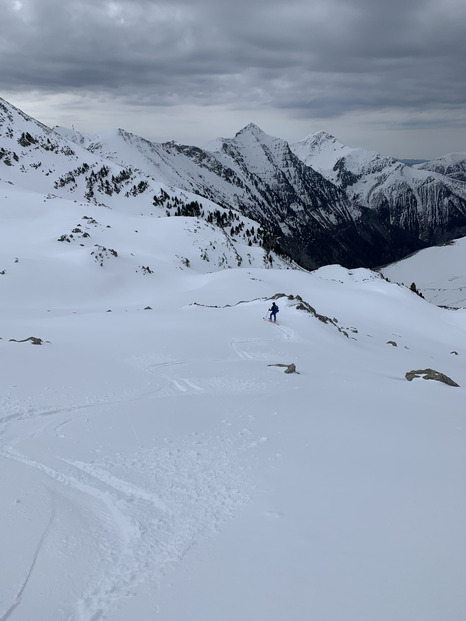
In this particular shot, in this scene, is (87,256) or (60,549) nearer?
(60,549)

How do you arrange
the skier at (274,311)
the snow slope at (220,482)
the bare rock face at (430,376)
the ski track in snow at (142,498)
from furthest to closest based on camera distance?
the skier at (274,311)
the bare rock face at (430,376)
the ski track in snow at (142,498)
the snow slope at (220,482)

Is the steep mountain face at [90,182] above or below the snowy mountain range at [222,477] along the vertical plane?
above

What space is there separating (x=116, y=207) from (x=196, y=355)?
344ft

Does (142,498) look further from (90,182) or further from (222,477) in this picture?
(90,182)

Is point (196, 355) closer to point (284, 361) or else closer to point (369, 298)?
point (284, 361)

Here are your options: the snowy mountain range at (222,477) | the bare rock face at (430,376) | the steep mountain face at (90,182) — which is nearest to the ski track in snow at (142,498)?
the snowy mountain range at (222,477)

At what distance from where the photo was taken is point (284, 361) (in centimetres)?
1820

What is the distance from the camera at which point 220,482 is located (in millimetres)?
7312

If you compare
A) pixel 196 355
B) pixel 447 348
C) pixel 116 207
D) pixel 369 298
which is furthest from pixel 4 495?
pixel 116 207

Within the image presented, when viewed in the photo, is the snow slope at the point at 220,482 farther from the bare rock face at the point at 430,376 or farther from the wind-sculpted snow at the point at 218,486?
the bare rock face at the point at 430,376

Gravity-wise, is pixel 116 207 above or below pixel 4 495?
above

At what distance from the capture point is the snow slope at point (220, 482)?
15.5 feet

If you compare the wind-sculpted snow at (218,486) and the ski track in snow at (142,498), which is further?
the ski track in snow at (142,498)

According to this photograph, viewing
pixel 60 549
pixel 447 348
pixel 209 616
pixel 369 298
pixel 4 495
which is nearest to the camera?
pixel 209 616
